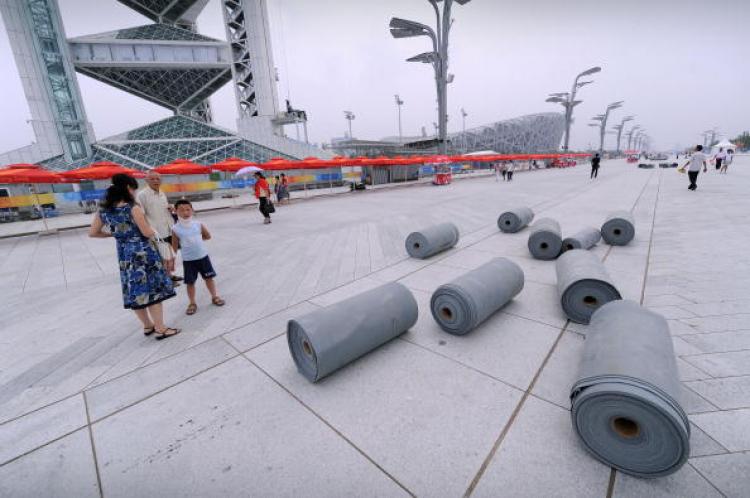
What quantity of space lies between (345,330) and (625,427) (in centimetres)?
235

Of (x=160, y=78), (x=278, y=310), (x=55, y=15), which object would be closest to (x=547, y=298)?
(x=278, y=310)

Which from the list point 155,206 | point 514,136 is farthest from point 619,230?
point 514,136

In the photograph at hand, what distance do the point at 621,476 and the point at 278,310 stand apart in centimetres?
423

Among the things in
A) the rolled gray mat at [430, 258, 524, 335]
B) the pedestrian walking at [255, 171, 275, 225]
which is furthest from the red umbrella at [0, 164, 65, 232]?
the rolled gray mat at [430, 258, 524, 335]

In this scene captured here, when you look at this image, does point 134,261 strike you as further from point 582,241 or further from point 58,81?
point 58,81

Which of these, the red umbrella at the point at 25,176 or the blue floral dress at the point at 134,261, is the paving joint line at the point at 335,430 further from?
the red umbrella at the point at 25,176

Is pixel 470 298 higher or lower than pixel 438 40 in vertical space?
lower

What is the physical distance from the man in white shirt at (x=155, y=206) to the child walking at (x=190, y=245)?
732mm

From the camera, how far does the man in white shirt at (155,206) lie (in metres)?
5.21

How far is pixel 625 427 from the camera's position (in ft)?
7.03

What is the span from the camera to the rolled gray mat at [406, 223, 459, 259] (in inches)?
266

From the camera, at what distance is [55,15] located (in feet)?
125

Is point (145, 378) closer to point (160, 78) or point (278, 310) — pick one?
point (278, 310)

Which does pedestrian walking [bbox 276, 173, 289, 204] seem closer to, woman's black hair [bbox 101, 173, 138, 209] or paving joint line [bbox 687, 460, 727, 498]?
woman's black hair [bbox 101, 173, 138, 209]
